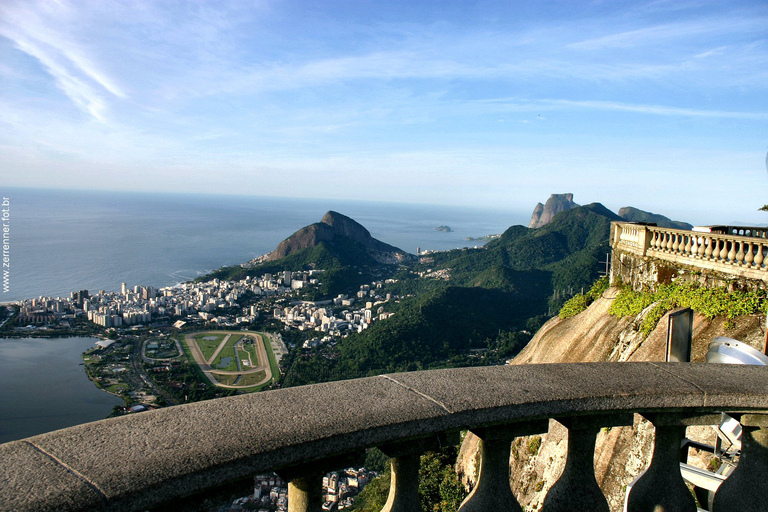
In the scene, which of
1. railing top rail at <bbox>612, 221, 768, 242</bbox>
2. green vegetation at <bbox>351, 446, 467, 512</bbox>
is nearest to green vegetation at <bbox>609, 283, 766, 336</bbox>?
railing top rail at <bbox>612, 221, 768, 242</bbox>

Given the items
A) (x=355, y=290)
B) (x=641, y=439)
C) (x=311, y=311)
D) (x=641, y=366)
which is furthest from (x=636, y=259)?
(x=355, y=290)

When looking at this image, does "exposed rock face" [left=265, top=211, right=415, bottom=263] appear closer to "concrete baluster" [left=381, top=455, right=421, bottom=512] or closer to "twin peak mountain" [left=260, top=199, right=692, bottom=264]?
"twin peak mountain" [left=260, top=199, right=692, bottom=264]

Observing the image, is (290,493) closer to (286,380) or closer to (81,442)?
(81,442)

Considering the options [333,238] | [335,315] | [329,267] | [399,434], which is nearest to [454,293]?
[335,315]

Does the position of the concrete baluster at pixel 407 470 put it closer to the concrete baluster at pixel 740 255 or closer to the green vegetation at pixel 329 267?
the concrete baluster at pixel 740 255

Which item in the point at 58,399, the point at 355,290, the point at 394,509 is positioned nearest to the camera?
the point at 394,509

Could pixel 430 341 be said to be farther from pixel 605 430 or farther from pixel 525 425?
pixel 525 425
